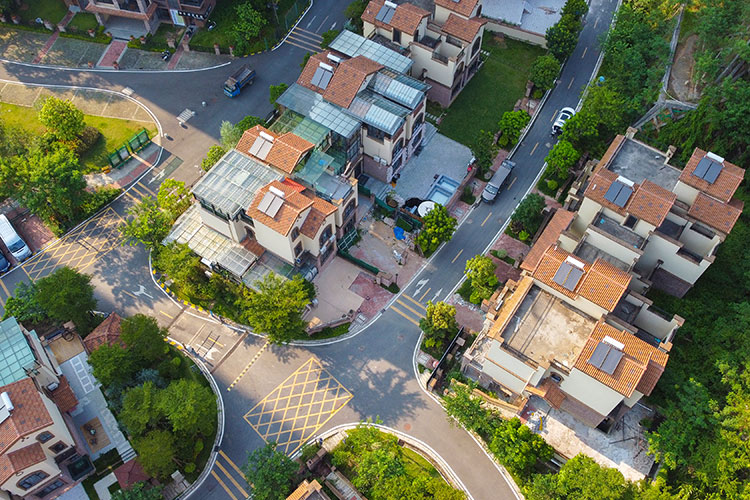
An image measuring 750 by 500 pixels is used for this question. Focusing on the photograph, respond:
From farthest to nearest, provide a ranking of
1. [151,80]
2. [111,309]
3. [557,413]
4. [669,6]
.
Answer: [151,80] < [669,6] < [111,309] < [557,413]

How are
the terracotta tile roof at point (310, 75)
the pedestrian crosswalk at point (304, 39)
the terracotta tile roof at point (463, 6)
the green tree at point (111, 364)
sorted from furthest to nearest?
the pedestrian crosswalk at point (304, 39) → the terracotta tile roof at point (463, 6) → the terracotta tile roof at point (310, 75) → the green tree at point (111, 364)

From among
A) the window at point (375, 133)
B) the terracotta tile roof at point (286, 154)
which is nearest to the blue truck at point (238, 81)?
the terracotta tile roof at point (286, 154)

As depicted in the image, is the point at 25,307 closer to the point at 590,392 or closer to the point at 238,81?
the point at 238,81

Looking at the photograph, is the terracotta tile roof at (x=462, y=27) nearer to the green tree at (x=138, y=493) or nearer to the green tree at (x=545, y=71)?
the green tree at (x=545, y=71)

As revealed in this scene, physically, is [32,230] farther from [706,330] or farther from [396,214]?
[706,330]

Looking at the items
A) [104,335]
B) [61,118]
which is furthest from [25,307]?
[61,118]

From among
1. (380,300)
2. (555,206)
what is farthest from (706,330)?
(380,300)
